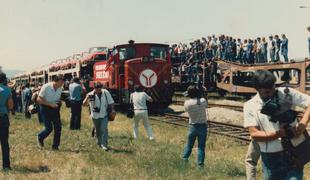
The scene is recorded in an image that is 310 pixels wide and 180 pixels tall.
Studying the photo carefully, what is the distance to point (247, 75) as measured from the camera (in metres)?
23.8

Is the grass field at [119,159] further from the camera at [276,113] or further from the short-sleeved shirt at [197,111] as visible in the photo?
the camera at [276,113]

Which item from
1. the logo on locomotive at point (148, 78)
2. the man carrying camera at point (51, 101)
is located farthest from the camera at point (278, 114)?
the logo on locomotive at point (148, 78)

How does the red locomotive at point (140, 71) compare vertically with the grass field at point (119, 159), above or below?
above

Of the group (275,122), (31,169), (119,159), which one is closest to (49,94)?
(31,169)

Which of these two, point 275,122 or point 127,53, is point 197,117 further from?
point 127,53

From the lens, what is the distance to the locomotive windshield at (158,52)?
67.6 feet

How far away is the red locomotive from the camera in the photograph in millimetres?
19719

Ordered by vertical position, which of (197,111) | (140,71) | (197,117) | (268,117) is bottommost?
(197,117)

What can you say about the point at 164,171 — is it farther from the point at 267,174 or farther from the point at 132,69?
the point at 132,69

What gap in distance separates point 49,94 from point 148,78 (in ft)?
32.8

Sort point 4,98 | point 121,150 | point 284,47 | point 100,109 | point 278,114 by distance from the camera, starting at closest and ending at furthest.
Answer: point 278,114, point 4,98, point 100,109, point 121,150, point 284,47

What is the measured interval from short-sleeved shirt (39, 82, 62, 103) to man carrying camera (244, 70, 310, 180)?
6231mm

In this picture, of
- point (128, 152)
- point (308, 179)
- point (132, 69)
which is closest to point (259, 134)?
point (308, 179)

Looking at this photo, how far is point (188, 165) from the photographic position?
328 inches
